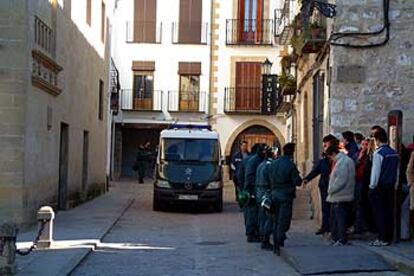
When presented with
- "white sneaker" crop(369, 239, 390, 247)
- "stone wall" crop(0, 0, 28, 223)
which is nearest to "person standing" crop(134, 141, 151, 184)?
"stone wall" crop(0, 0, 28, 223)

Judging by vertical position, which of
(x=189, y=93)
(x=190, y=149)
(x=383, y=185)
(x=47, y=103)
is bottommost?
(x=383, y=185)

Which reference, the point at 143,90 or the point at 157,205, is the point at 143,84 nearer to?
the point at 143,90

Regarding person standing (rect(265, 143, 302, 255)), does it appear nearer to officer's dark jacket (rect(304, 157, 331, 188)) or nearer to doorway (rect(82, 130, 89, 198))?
officer's dark jacket (rect(304, 157, 331, 188))

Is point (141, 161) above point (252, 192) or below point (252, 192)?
above

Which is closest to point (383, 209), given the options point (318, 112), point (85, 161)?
point (318, 112)

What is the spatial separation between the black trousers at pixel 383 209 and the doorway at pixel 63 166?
997cm

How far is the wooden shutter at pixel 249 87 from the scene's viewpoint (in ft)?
125

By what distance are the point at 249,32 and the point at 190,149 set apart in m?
16.9

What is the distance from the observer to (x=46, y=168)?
57.4 ft

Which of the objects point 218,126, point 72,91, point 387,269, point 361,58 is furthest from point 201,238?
point 218,126

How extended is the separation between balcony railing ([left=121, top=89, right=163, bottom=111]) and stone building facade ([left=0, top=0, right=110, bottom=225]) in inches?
463

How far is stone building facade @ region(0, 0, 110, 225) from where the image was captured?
1491 centimetres

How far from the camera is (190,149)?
2230 centimetres

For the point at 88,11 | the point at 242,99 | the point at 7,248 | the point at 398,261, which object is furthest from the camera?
the point at 242,99
